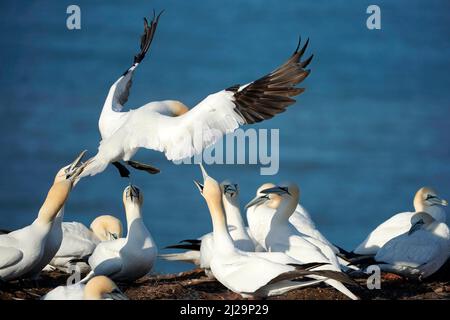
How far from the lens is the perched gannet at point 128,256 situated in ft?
34.9

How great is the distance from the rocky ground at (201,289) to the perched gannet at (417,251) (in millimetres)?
135

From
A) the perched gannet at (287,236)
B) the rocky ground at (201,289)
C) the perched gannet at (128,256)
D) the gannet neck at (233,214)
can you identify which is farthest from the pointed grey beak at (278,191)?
the perched gannet at (128,256)

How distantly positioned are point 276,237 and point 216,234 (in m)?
1.14

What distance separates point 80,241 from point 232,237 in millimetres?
1631

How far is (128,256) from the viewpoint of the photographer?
35.0 ft

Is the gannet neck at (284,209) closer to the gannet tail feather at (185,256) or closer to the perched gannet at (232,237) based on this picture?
the perched gannet at (232,237)

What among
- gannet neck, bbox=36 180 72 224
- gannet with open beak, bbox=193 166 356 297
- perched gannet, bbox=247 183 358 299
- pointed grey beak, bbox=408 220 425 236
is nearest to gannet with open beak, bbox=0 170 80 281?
gannet neck, bbox=36 180 72 224

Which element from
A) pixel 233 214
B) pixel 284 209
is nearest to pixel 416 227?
pixel 284 209

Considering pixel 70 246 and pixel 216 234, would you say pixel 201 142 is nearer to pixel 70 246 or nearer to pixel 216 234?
→ pixel 216 234

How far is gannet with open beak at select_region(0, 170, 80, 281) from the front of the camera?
10117 millimetres

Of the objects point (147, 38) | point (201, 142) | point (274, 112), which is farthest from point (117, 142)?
point (147, 38)

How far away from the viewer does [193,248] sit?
11.9 meters

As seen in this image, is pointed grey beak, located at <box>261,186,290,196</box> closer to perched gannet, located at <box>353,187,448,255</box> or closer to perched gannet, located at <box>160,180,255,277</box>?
perched gannet, located at <box>160,180,255,277</box>
